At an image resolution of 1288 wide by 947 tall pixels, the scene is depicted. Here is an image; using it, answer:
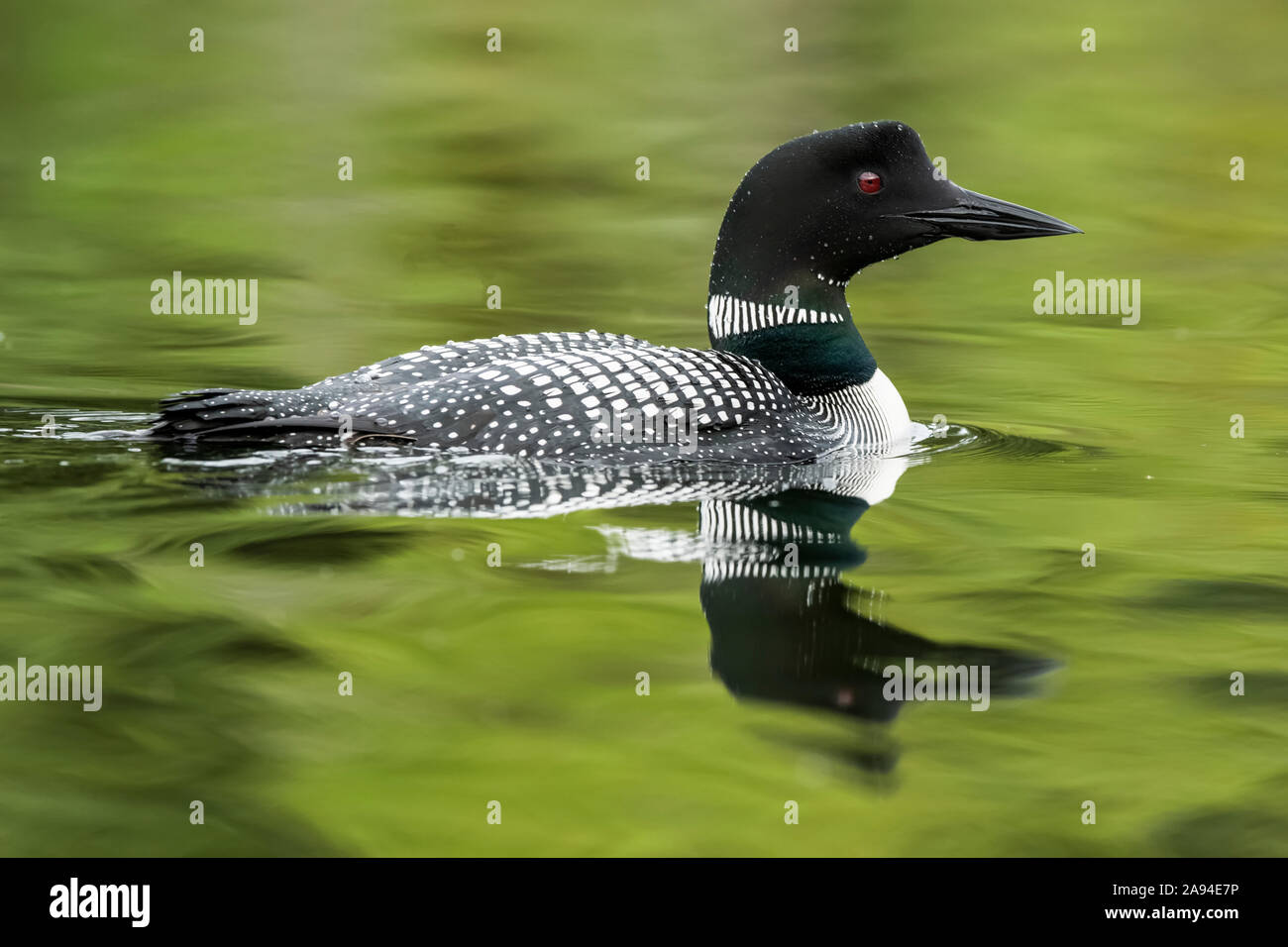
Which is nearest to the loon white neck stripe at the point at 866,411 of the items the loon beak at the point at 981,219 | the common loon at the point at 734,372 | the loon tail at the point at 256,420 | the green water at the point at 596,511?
the common loon at the point at 734,372

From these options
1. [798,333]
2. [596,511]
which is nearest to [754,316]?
[798,333]

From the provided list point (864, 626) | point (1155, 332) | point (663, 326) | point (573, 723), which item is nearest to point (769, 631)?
point (864, 626)

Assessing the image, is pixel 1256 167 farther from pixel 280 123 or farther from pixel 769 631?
pixel 769 631

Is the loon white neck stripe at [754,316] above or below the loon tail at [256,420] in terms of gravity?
above

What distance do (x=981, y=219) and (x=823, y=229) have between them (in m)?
0.48

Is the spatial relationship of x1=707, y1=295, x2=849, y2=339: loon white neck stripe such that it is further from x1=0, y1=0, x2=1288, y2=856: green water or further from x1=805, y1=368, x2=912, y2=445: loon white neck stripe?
x1=0, y1=0, x2=1288, y2=856: green water

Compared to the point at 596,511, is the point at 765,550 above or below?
below

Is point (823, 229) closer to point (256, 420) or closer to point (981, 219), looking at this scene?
point (981, 219)

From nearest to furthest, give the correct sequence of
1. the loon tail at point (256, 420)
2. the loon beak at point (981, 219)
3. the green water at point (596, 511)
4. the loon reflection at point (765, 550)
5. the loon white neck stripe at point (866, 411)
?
the green water at point (596, 511) → the loon reflection at point (765, 550) → the loon tail at point (256, 420) → the loon beak at point (981, 219) → the loon white neck stripe at point (866, 411)

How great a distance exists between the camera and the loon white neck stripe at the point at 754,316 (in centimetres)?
518

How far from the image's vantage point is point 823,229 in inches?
202

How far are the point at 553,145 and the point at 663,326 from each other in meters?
3.78

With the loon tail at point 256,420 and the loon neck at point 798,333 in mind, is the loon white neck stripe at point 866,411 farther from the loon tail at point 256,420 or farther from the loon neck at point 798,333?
the loon tail at point 256,420

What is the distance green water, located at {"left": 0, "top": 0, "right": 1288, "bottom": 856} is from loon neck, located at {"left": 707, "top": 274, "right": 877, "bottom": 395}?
17.0 inches
